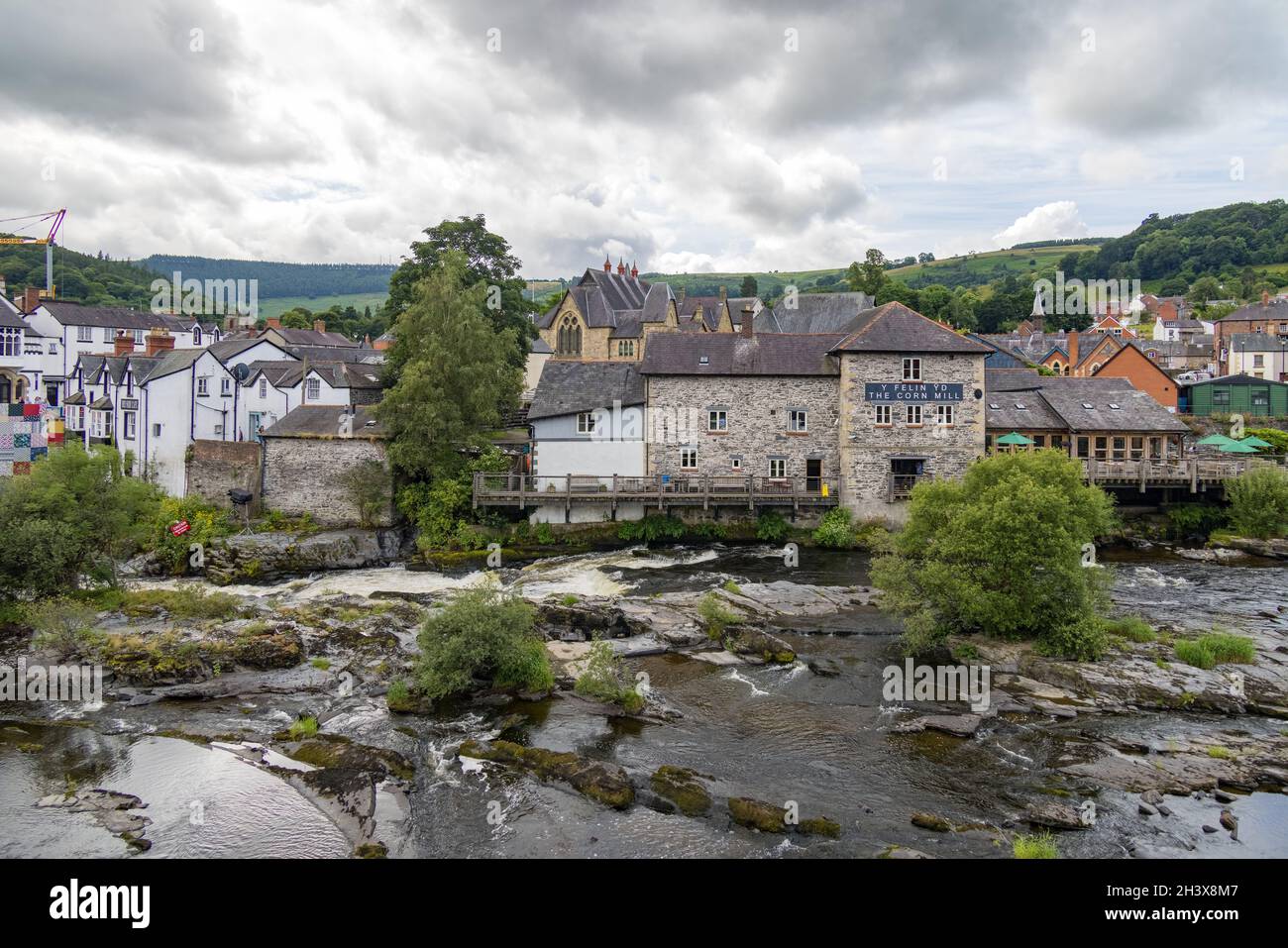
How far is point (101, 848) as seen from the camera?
Answer: 12.2m

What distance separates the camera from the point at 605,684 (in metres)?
18.2

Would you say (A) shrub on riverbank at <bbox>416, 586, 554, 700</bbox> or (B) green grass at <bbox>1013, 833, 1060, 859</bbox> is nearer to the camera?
(B) green grass at <bbox>1013, 833, 1060, 859</bbox>

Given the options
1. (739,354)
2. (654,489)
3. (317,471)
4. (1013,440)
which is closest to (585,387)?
(654,489)

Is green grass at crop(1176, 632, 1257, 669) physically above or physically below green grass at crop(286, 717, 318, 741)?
above

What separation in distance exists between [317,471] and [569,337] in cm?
3386

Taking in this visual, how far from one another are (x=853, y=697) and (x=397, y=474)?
77.1ft

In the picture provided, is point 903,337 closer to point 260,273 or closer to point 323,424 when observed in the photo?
point 323,424

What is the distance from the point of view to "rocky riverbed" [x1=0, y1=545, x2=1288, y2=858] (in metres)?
12.8

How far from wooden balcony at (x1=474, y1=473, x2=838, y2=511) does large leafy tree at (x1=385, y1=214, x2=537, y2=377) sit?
1072cm

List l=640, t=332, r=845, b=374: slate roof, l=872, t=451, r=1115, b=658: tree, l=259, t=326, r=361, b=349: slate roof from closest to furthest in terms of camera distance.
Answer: l=872, t=451, r=1115, b=658: tree → l=640, t=332, r=845, b=374: slate roof → l=259, t=326, r=361, b=349: slate roof

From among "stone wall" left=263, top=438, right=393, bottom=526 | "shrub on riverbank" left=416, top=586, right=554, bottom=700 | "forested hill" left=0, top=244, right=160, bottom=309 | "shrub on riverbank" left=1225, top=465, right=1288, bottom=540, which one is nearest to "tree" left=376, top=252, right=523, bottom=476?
"stone wall" left=263, top=438, right=393, bottom=526

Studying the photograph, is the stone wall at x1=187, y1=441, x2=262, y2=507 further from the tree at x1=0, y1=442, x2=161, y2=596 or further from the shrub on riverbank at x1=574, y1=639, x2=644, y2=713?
the shrub on riverbank at x1=574, y1=639, x2=644, y2=713

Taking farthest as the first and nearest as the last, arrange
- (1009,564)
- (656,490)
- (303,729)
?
(656,490) < (1009,564) < (303,729)
